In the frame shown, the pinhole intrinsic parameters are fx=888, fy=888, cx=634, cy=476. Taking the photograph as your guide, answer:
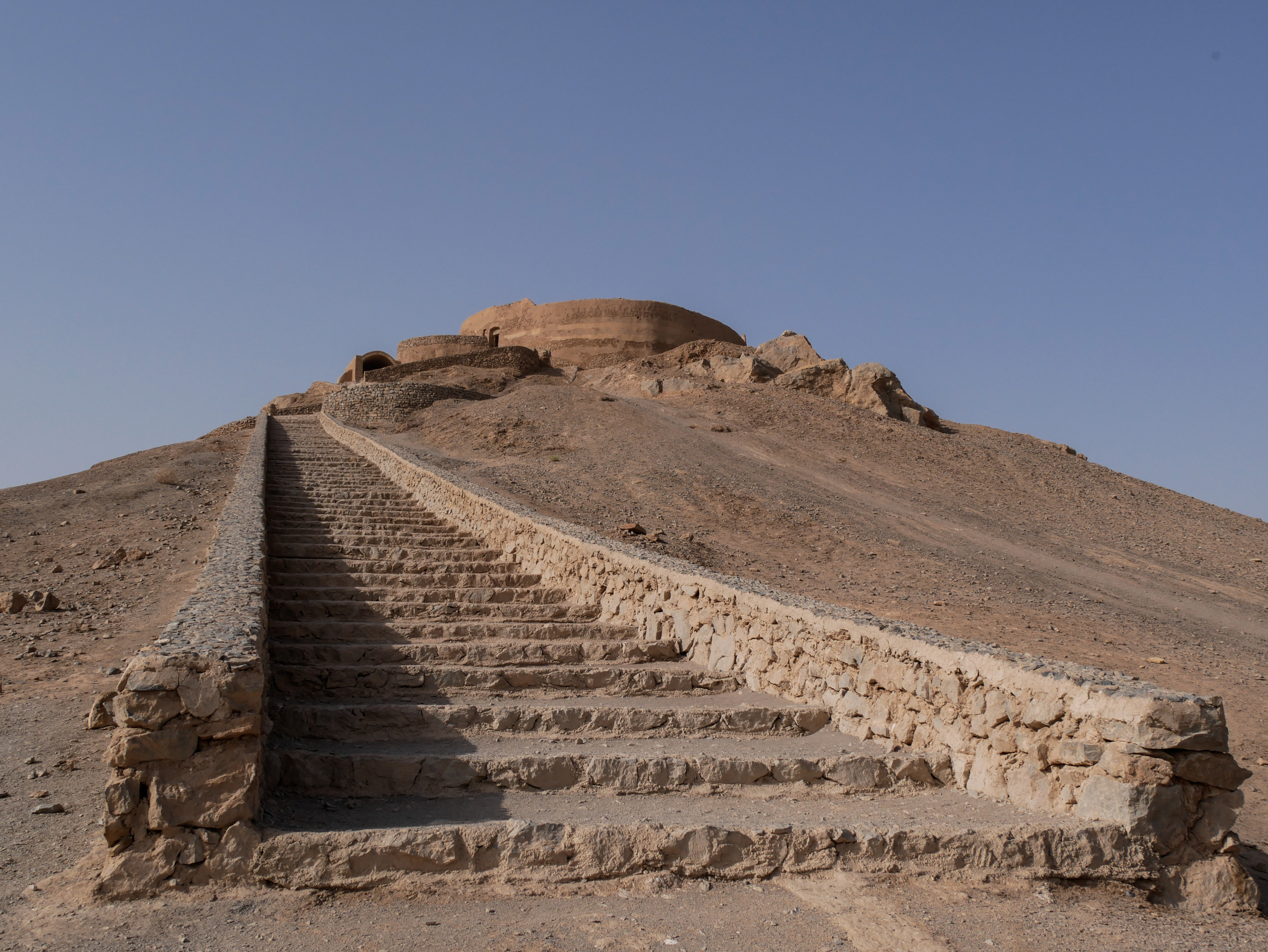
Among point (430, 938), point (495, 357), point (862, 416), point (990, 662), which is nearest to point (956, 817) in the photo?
point (990, 662)

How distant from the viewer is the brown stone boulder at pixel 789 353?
105 feet

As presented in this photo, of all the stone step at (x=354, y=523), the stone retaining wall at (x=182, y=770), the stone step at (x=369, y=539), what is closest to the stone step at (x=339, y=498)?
the stone step at (x=354, y=523)

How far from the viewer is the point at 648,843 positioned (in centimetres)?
375

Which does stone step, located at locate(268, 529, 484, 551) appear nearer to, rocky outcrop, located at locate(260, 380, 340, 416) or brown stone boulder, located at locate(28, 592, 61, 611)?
brown stone boulder, located at locate(28, 592, 61, 611)

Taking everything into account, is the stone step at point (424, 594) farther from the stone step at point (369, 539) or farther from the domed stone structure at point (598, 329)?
the domed stone structure at point (598, 329)

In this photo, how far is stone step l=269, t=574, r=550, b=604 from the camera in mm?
7480

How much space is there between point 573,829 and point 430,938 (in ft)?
2.40

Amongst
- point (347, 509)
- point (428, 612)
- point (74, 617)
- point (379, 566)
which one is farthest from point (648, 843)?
point (347, 509)

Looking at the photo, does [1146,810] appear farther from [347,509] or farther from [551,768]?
[347,509]

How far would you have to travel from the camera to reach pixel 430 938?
322 centimetres

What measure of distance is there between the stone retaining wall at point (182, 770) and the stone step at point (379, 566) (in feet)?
15.3

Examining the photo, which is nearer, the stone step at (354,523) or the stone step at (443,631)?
the stone step at (443,631)

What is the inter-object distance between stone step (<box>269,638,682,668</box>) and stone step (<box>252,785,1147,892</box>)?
177 cm

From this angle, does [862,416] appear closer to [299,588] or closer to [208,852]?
[299,588]
